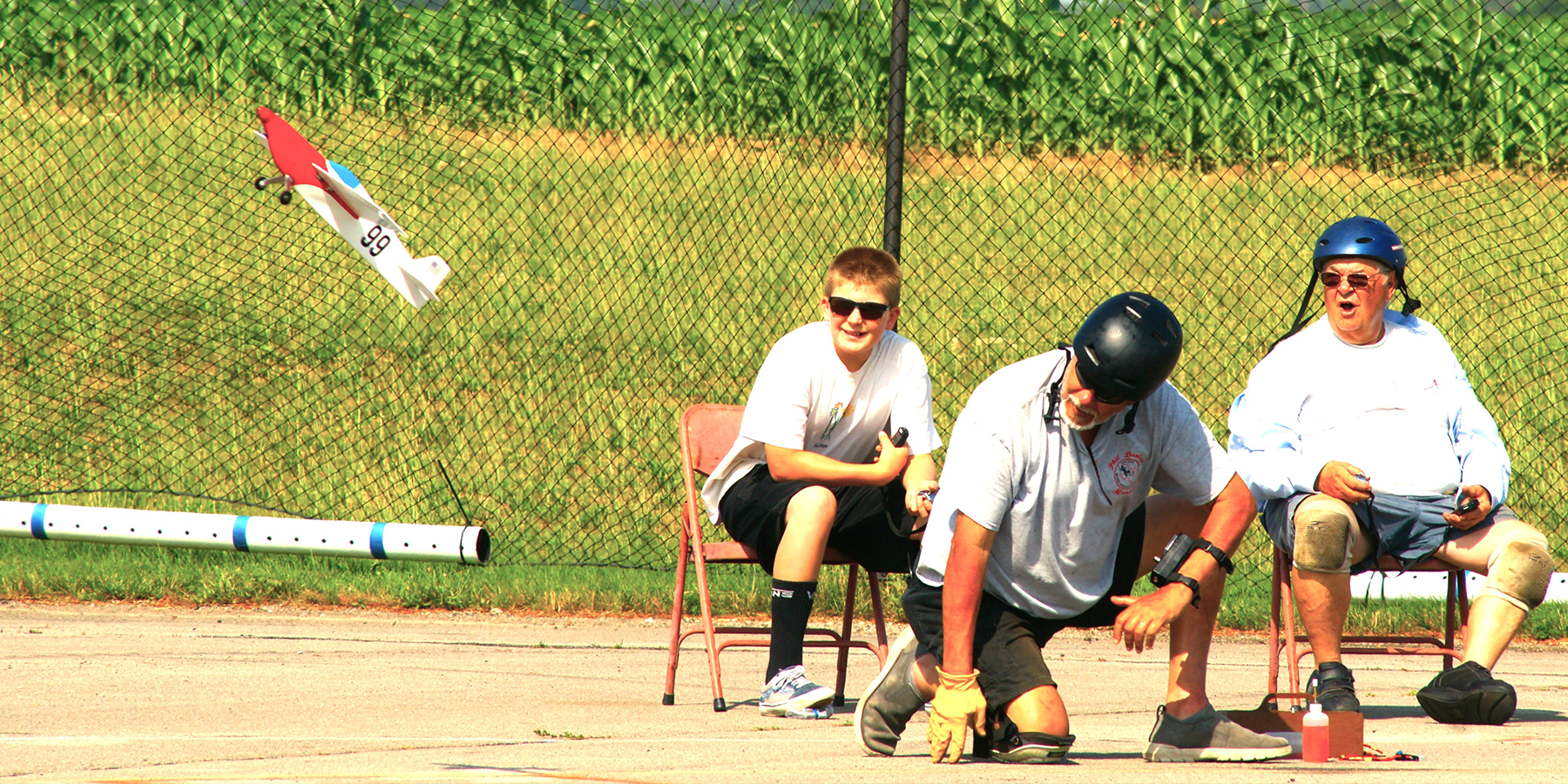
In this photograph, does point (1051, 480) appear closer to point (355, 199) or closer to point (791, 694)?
point (791, 694)

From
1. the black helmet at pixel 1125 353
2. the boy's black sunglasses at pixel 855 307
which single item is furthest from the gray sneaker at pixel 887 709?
the boy's black sunglasses at pixel 855 307

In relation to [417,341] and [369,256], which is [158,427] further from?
[369,256]

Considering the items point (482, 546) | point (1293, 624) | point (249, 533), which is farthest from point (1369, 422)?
A: point (249, 533)

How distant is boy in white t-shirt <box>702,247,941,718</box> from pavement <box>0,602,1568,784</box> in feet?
1.35

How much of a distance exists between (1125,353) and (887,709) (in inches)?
45.3

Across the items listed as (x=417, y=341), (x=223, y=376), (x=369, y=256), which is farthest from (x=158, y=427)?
(x=369, y=256)

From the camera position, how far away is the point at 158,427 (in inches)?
409

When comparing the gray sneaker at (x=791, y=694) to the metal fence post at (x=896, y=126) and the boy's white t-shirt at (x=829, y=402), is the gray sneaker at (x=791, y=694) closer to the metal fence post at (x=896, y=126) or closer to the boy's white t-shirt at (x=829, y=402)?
the boy's white t-shirt at (x=829, y=402)

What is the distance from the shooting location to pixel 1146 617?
3924mm

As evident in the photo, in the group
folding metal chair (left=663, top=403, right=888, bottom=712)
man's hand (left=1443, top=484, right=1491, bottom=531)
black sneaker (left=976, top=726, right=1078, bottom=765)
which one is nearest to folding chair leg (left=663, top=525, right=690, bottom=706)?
folding metal chair (left=663, top=403, right=888, bottom=712)

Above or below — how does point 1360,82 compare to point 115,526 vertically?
above

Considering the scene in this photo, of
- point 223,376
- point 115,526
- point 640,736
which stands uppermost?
point 223,376

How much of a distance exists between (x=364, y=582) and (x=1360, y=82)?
12.5 metres

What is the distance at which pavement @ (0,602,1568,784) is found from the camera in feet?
13.1
